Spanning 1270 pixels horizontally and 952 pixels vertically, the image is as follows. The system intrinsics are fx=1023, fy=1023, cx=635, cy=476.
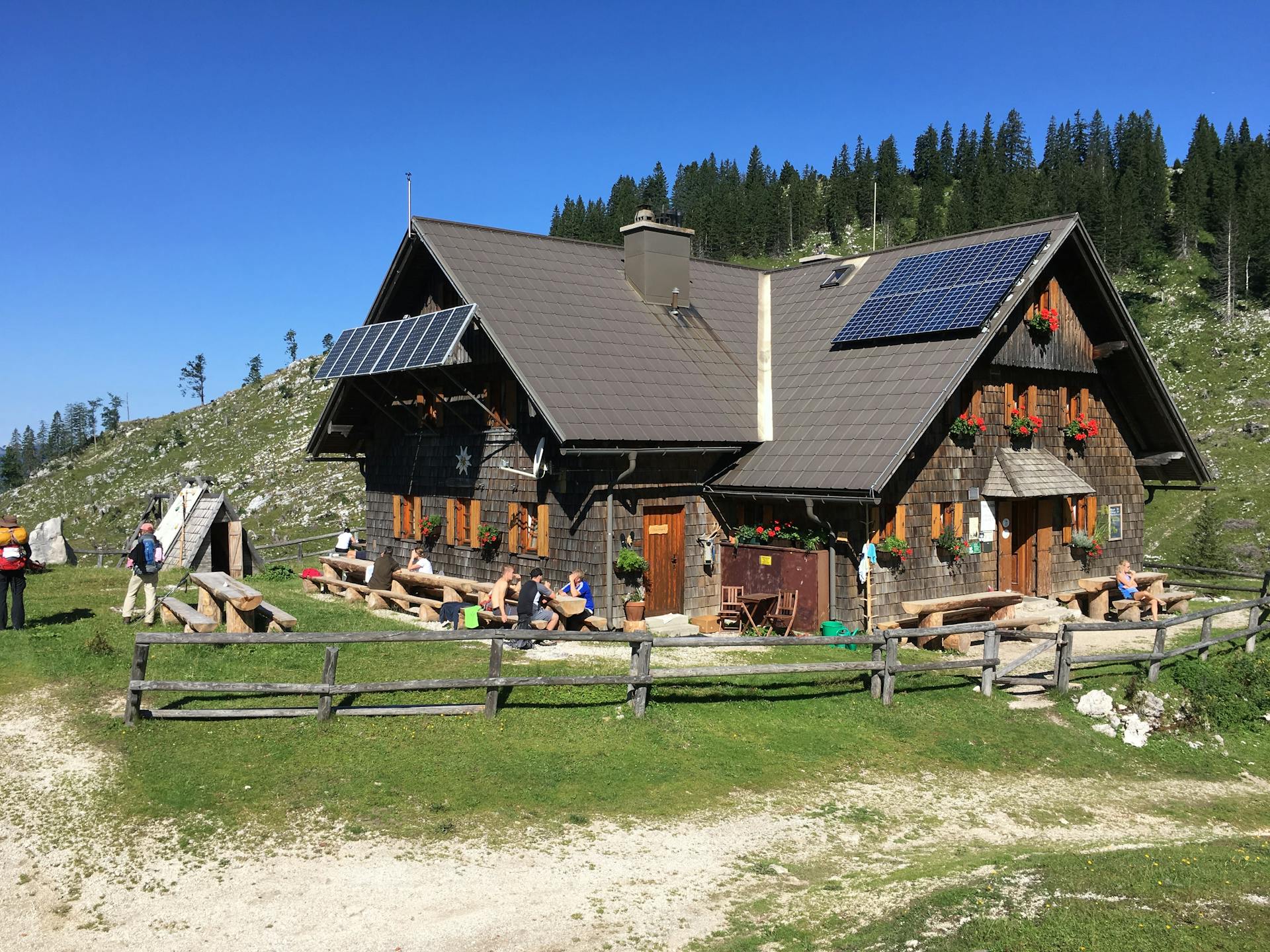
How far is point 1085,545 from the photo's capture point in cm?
2388

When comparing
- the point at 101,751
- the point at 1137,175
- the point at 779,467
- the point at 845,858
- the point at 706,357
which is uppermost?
the point at 1137,175

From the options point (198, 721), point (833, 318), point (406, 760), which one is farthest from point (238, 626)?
point (833, 318)

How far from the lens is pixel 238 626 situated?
1650 centimetres

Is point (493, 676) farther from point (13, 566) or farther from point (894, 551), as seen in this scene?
point (894, 551)

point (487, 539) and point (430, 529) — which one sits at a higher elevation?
point (430, 529)

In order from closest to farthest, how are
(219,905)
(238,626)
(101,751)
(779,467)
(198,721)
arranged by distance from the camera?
1. (219,905)
2. (101,751)
3. (198,721)
4. (238,626)
5. (779,467)

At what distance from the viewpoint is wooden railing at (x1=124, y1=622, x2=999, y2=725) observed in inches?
487

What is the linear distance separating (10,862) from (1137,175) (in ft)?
405

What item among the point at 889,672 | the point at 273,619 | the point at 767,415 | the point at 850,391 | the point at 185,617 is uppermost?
the point at 850,391

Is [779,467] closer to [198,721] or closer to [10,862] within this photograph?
[198,721]

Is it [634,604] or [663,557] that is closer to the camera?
[634,604]

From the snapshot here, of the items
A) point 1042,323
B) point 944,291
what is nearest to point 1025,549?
point 1042,323

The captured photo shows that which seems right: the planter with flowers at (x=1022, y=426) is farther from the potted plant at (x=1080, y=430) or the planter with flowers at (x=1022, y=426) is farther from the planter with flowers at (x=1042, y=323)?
the planter with flowers at (x=1042, y=323)

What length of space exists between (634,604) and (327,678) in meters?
8.07
